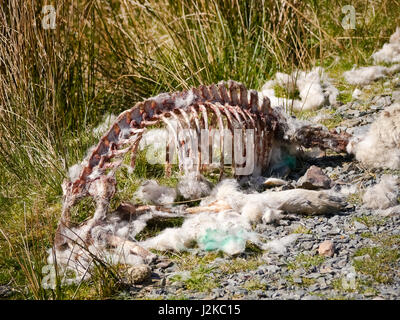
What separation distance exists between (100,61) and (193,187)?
202 centimetres

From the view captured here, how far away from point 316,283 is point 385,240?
50cm

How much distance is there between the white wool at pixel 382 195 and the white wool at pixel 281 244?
507 millimetres

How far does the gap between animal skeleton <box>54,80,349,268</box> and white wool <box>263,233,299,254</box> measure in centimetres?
61

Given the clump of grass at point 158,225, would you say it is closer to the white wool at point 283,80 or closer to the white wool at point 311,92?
the white wool at point 311,92

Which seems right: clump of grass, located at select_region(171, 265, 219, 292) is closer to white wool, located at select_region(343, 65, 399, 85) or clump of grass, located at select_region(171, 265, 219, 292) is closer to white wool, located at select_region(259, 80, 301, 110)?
white wool, located at select_region(259, 80, 301, 110)

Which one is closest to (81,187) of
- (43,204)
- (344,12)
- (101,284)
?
(43,204)

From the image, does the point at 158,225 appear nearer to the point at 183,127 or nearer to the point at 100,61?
the point at 183,127

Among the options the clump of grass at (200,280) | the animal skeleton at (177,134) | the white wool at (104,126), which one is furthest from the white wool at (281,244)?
the white wool at (104,126)

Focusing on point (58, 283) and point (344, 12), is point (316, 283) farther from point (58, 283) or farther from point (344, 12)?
point (344, 12)

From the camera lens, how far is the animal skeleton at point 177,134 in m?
2.87

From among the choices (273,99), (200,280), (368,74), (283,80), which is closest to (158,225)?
(200,280)

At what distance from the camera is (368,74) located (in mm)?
4609

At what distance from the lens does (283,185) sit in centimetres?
337
